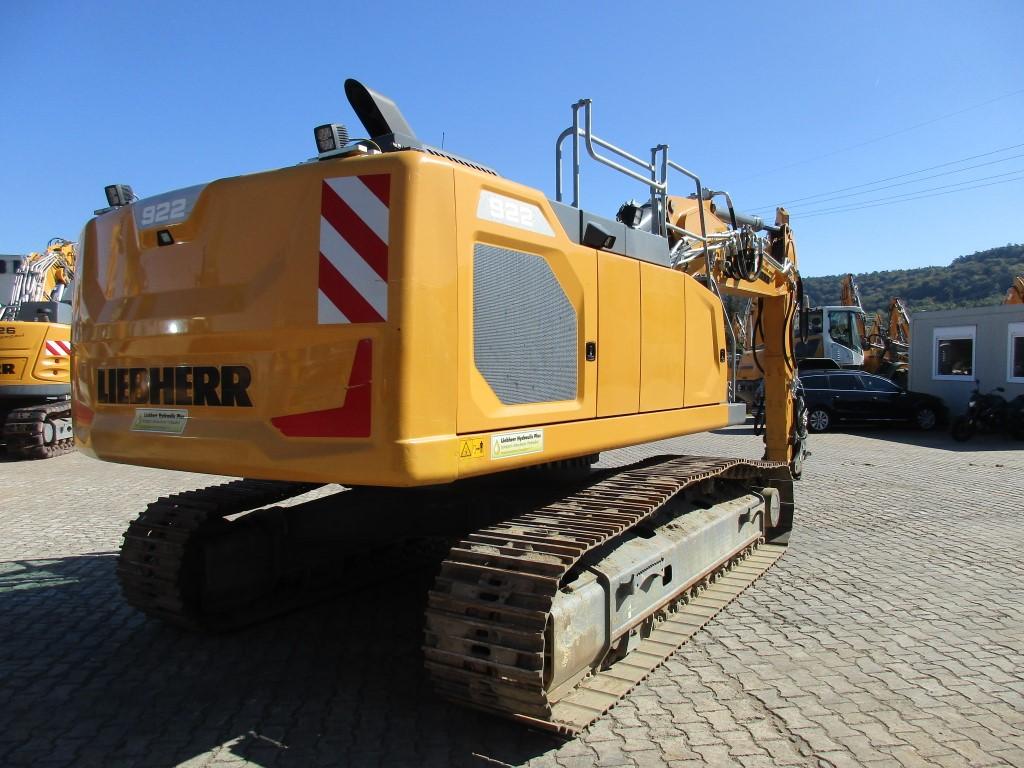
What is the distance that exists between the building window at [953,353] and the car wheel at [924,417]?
1.81 meters

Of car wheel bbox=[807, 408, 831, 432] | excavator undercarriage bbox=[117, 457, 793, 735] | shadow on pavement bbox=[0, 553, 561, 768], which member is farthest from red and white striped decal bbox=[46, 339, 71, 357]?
car wheel bbox=[807, 408, 831, 432]

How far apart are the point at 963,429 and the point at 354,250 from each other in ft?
56.0

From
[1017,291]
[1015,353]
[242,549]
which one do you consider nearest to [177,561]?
[242,549]

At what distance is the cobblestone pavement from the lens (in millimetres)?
3205

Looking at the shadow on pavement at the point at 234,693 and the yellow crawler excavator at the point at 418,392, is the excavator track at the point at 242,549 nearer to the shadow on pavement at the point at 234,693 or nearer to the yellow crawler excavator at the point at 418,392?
the yellow crawler excavator at the point at 418,392

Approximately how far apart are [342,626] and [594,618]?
188 cm

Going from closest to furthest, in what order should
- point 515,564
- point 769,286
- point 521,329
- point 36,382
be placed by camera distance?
point 515,564 < point 521,329 < point 769,286 < point 36,382

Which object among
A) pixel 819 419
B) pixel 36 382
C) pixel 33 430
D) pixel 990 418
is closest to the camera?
pixel 33 430

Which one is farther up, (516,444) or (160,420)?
(160,420)

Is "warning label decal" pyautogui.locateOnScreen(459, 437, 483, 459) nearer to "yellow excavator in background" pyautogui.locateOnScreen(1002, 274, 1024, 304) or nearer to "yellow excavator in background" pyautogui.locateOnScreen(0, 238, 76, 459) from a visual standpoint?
"yellow excavator in background" pyautogui.locateOnScreen(0, 238, 76, 459)

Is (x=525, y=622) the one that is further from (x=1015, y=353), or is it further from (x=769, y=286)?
(x=1015, y=353)

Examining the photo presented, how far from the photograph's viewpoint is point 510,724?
344cm

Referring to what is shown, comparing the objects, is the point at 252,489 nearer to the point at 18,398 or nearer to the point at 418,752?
the point at 418,752

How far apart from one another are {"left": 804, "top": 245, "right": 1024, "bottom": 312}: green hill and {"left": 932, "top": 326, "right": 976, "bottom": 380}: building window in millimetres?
56503
